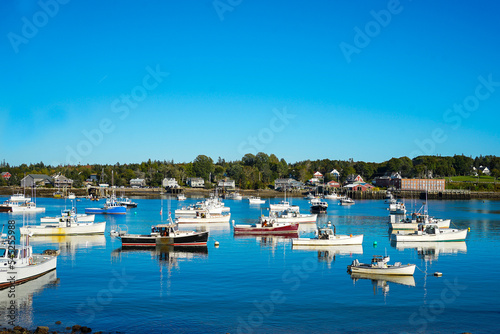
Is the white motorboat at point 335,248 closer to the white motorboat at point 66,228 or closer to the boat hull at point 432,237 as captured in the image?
the boat hull at point 432,237

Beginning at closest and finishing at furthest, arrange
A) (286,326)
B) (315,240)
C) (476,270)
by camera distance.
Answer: (286,326) < (476,270) < (315,240)

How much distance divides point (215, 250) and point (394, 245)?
63.1ft

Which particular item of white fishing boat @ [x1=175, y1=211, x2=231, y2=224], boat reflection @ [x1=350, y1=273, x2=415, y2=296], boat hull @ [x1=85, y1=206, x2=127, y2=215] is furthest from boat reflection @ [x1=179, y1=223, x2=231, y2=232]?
boat reflection @ [x1=350, y1=273, x2=415, y2=296]

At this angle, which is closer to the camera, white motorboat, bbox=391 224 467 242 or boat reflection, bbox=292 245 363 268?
boat reflection, bbox=292 245 363 268

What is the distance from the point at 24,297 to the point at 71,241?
2532 cm

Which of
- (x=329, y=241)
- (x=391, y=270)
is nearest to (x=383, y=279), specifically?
(x=391, y=270)

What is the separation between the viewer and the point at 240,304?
2870 cm

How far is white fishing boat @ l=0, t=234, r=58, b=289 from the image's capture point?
1235 inches

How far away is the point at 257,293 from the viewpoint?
103 ft

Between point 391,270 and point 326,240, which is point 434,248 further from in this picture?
point 391,270

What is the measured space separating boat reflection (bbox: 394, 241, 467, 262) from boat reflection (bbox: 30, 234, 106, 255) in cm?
3236

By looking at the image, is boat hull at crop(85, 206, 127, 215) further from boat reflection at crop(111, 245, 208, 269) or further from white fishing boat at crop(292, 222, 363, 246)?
white fishing boat at crop(292, 222, 363, 246)

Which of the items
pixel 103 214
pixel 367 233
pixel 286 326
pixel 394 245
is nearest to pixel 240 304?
pixel 286 326

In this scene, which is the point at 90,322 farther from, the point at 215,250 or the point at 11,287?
Result: the point at 215,250
